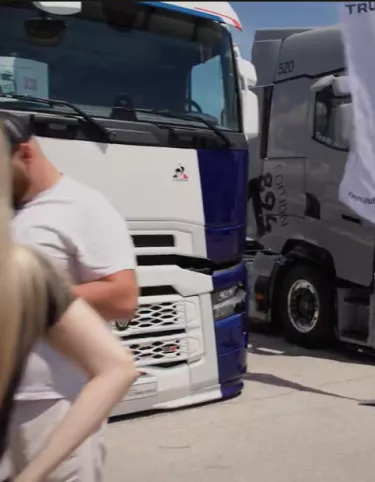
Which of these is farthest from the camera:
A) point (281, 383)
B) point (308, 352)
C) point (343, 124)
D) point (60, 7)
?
point (308, 352)

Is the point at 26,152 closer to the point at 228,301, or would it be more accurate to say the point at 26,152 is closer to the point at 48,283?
the point at 48,283

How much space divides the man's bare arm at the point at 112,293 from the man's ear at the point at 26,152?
1.37 feet

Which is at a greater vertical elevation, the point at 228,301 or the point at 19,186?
the point at 19,186

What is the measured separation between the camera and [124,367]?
1.96 meters

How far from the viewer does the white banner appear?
590 centimetres

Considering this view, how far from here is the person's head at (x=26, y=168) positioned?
2.33 metres

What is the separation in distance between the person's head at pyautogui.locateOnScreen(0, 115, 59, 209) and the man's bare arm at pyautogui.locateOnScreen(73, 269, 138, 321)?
335 mm

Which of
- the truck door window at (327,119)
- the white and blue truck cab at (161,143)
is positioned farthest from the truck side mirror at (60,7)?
the truck door window at (327,119)

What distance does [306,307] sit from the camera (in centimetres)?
866

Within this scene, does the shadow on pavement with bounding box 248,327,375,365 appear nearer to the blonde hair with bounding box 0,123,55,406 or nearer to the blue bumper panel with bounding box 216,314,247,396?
the blue bumper panel with bounding box 216,314,247,396


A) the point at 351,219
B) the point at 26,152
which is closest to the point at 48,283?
the point at 26,152

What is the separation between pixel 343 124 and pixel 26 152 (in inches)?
211

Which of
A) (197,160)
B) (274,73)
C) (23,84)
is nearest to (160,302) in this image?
(197,160)

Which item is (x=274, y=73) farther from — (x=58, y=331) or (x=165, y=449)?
(x=58, y=331)
